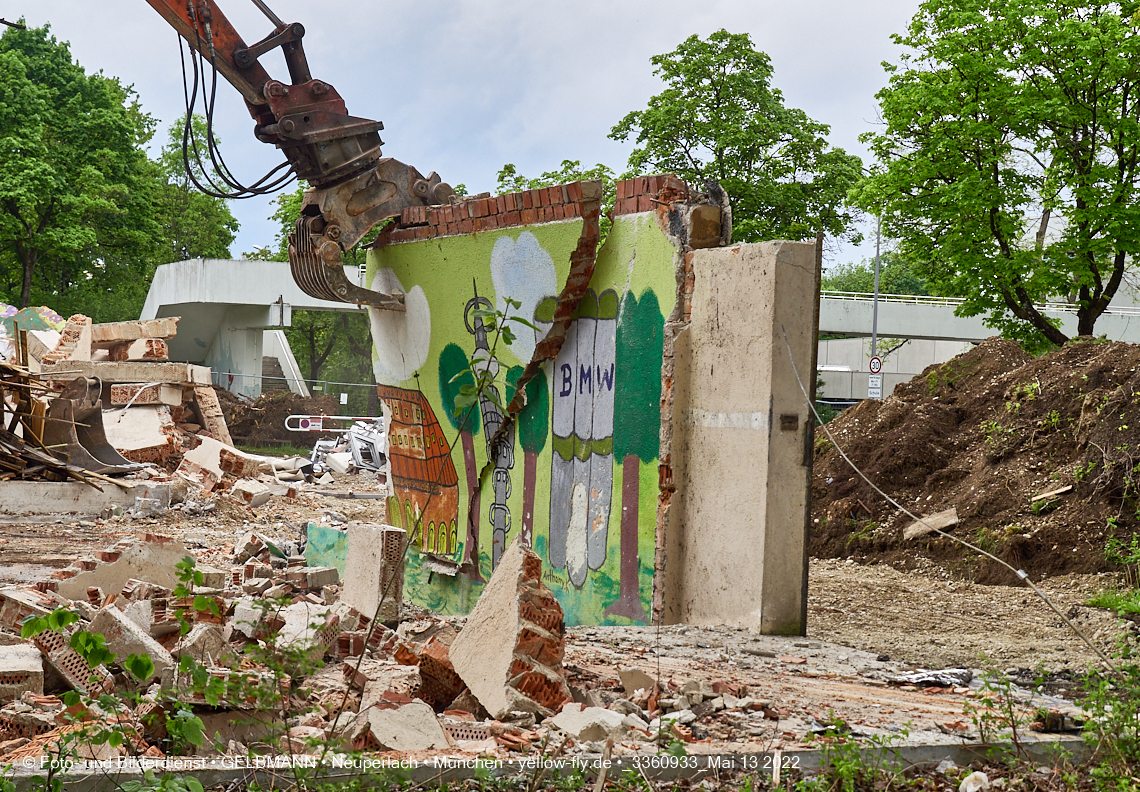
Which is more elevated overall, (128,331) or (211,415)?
(128,331)

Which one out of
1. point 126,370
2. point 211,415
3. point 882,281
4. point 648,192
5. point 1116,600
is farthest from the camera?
point 882,281

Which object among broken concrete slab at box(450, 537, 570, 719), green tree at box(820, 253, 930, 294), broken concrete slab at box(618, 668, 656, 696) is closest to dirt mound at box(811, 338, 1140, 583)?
broken concrete slab at box(618, 668, 656, 696)

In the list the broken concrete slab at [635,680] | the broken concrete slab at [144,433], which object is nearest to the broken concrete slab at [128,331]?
the broken concrete slab at [144,433]

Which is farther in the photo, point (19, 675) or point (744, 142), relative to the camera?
point (744, 142)

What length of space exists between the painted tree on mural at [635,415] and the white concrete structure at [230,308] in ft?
65.2

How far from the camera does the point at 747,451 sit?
5711mm

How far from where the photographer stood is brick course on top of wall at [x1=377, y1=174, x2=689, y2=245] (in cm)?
657

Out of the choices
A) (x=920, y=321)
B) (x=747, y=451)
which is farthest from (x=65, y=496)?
(x=920, y=321)

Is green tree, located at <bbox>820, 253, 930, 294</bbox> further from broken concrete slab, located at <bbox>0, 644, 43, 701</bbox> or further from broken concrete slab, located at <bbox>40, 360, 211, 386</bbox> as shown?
broken concrete slab, located at <bbox>0, 644, 43, 701</bbox>

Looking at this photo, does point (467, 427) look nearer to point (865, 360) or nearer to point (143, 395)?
point (143, 395)

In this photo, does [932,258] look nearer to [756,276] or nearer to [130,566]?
[756,276]

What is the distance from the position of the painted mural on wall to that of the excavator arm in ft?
2.45

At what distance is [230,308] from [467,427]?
22.2 meters

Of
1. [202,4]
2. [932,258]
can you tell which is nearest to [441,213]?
[202,4]
